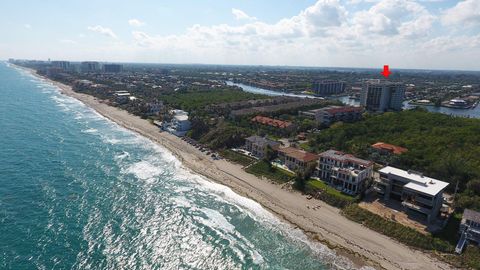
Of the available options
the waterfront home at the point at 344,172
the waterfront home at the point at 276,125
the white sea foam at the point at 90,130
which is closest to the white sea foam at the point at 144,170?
the waterfront home at the point at 344,172

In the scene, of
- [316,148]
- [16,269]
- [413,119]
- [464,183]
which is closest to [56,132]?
[16,269]

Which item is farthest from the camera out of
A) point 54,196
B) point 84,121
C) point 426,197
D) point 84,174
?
point 84,121

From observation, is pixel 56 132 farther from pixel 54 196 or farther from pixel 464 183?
pixel 464 183

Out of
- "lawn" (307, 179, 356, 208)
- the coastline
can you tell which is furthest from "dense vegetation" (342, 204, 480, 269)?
"lawn" (307, 179, 356, 208)

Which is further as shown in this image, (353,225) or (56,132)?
(56,132)

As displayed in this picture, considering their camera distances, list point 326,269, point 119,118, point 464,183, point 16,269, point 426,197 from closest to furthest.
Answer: point 16,269 < point 326,269 < point 426,197 < point 464,183 < point 119,118

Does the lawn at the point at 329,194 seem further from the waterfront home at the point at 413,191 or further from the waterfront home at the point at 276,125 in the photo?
the waterfront home at the point at 276,125
